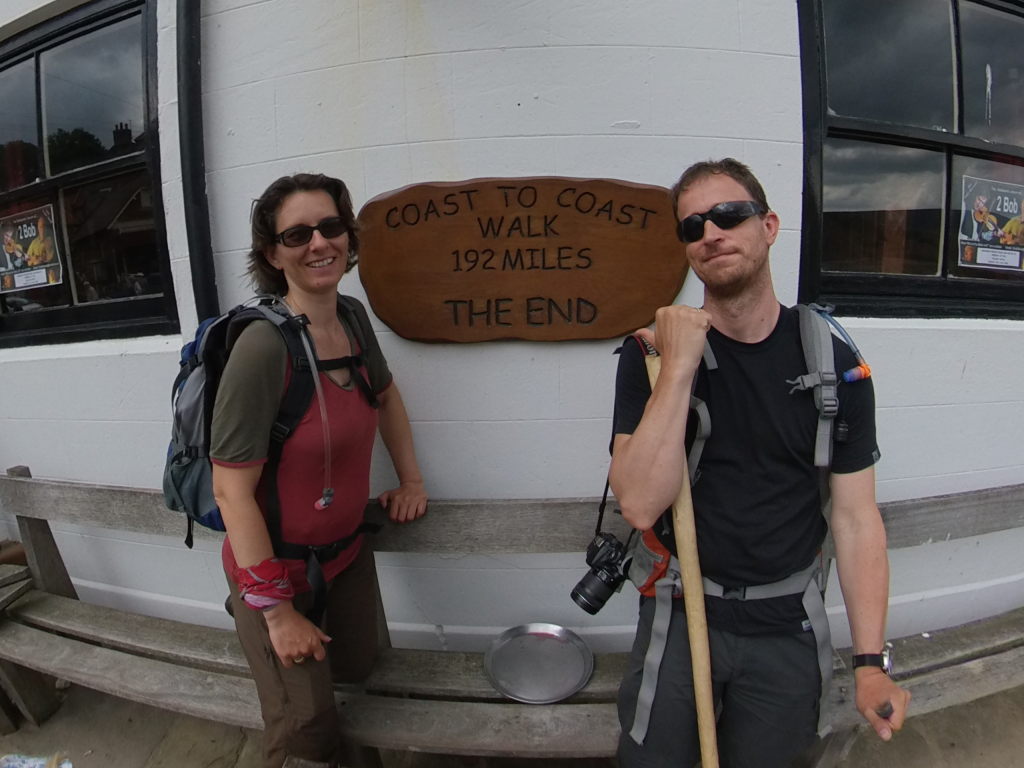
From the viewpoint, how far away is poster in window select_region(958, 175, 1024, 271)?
236cm

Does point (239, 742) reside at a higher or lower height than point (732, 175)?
lower

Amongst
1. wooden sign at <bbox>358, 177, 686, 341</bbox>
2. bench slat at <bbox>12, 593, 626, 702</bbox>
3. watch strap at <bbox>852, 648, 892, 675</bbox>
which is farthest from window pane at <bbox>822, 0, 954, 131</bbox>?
bench slat at <bbox>12, 593, 626, 702</bbox>

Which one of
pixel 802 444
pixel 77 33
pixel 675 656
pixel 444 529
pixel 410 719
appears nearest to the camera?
pixel 802 444

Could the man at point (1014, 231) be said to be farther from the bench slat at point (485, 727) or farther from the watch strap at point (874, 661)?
the bench slat at point (485, 727)

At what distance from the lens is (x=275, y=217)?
1443 mm

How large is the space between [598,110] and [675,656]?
69.5 inches

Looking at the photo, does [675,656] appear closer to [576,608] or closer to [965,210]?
[576,608]

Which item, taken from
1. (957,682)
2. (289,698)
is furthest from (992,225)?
(289,698)

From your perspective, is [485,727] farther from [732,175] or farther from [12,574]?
[12,574]

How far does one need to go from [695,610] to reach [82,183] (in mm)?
3168

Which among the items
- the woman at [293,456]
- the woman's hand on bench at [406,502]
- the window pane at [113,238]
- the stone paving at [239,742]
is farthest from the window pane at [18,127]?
the stone paving at [239,742]

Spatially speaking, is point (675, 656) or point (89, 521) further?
point (89, 521)

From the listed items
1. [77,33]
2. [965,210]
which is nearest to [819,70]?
[965,210]

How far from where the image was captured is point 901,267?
2.27 meters
